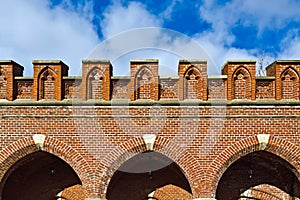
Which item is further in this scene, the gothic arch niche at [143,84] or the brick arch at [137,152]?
the gothic arch niche at [143,84]

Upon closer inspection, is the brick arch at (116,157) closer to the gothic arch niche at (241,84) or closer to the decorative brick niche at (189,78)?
the decorative brick niche at (189,78)

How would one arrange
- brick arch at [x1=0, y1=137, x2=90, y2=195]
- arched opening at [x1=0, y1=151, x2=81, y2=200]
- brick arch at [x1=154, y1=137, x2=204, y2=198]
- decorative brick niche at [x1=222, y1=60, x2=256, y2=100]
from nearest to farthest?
brick arch at [x1=154, y1=137, x2=204, y2=198] < brick arch at [x1=0, y1=137, x2=90, y2=195] < decorative brick niche at [x1=222, y1=60, x2=256, y2=100] < arched opening at [x1=0, y1=151, x2=81, y2=200]

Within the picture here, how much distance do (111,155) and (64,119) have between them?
144 cm

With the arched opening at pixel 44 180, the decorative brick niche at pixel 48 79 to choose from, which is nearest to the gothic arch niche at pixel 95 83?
the decorative brick niche at pixel 48 79

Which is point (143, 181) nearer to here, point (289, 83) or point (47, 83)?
point (47, 83)

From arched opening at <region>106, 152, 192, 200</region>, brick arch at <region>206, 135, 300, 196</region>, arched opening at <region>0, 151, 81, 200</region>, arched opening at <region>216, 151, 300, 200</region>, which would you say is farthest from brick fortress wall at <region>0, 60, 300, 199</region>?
arched opening at <region>106, 152, 192, 200</region>

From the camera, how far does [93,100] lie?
13.1 meters

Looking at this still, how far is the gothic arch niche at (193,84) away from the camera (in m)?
13.1

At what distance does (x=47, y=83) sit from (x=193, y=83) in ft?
11.8

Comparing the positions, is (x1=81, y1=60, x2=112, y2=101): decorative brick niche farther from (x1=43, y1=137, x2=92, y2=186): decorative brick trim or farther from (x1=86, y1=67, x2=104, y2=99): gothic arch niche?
(x1=43, y1=137, x2=92, y2=186): decorative brick trim

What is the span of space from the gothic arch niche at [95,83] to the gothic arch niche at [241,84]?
3263mm

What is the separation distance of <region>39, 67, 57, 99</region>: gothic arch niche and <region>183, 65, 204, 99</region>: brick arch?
3.23 m

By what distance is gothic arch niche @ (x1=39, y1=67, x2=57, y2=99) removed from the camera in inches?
517

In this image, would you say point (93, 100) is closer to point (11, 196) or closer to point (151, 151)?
point (151, 151)
